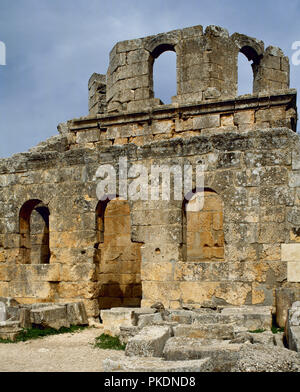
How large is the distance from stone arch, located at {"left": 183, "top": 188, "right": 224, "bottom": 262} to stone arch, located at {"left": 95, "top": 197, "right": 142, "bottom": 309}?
167 cm

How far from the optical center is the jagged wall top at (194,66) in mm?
12500

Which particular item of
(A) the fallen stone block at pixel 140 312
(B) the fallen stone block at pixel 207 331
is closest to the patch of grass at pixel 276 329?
(B) the fallen stone block at pixel 207 331

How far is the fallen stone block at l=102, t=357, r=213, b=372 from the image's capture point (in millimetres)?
4205

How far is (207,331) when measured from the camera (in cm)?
604

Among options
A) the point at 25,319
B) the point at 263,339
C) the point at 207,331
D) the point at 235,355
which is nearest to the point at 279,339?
the point at 263,339

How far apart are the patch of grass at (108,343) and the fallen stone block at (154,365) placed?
1965 millimetres

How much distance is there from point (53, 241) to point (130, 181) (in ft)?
6.73

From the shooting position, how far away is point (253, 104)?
11961 mm

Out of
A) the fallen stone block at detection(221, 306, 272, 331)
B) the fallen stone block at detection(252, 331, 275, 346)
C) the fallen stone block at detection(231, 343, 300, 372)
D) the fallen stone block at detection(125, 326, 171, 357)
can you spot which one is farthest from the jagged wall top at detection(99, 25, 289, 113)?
the fallen stone block at detection(231, 343, 300, 372)

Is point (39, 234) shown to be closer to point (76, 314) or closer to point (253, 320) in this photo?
point (76, 314)

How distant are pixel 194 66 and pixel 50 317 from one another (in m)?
Result: 7.75

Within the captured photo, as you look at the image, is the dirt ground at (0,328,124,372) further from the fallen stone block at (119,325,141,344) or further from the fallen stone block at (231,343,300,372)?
the fallen stone block at (231,343,300,372)

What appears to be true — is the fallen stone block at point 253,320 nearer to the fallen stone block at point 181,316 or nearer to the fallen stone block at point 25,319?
the fallen stone block at point 181,316
